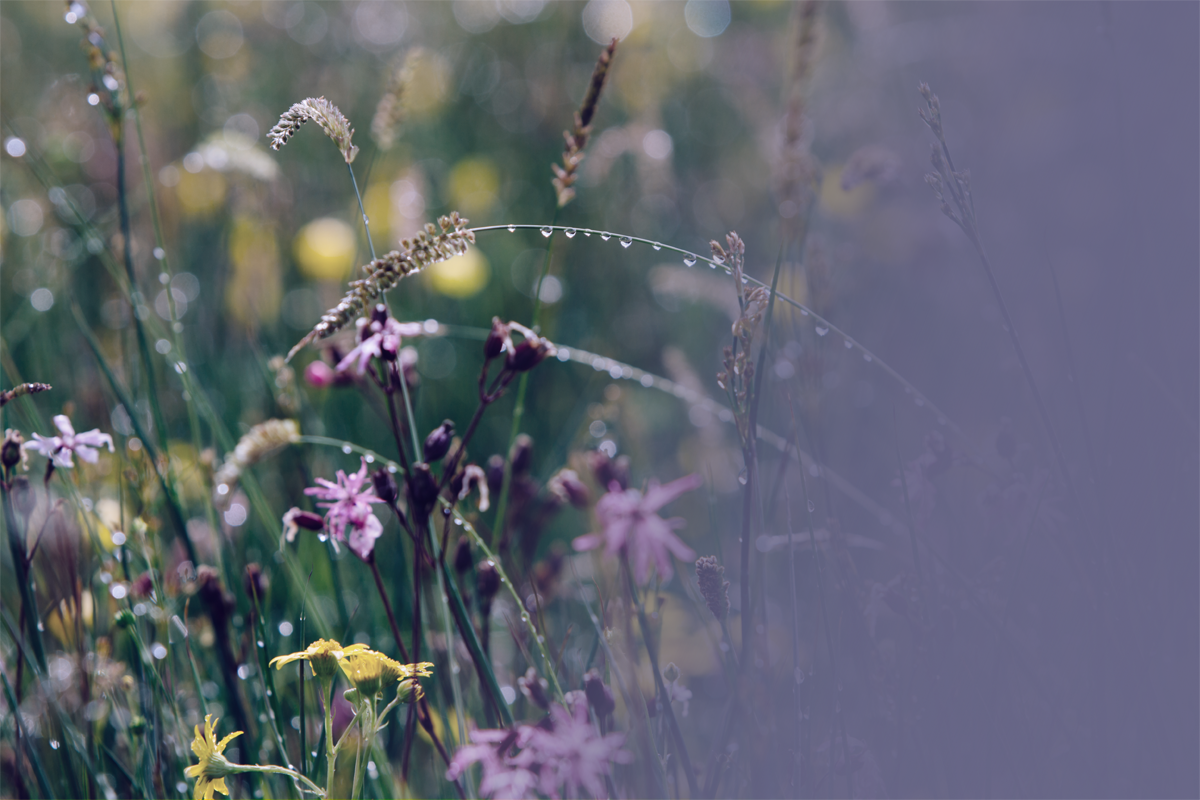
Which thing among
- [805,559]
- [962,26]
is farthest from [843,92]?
[805,559]

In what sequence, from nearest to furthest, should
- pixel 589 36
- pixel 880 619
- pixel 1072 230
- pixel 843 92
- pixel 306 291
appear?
1. pixel 880 619
2. pixel 1072 230
3. pixel 306 291
4. pixel 589 36
5. pixel 843 92

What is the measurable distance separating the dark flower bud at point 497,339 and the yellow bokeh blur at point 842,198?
214 cm

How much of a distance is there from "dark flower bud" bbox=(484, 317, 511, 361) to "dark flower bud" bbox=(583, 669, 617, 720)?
369 mm

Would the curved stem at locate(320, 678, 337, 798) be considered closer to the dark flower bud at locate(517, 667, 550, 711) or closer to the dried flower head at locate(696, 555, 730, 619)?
the dark flower bud at locate(517, 667, 550, 711)

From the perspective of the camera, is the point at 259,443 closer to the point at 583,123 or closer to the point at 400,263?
the point at 400,263

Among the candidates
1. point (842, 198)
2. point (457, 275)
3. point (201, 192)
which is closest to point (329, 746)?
point (457, 275)

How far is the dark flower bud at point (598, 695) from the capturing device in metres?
0.84

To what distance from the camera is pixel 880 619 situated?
125 cm

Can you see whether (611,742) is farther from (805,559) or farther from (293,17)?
(293,17)

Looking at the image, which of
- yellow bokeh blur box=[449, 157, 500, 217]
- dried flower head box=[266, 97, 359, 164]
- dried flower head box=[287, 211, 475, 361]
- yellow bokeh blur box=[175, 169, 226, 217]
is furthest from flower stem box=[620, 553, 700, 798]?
yellow bokeh blur box=[175, 169, 226, 217]

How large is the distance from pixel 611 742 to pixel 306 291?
2.16 metres

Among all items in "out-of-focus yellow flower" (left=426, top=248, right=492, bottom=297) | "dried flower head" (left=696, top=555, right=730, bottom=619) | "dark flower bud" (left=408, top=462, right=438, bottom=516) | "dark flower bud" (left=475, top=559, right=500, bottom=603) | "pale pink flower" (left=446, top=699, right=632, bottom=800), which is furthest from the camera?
"out-of-focus yellow flower" (left=426, top=248, right=492, bottom=297)

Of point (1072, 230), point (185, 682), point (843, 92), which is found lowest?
point (185, 682)

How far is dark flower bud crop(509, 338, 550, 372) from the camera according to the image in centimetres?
100
